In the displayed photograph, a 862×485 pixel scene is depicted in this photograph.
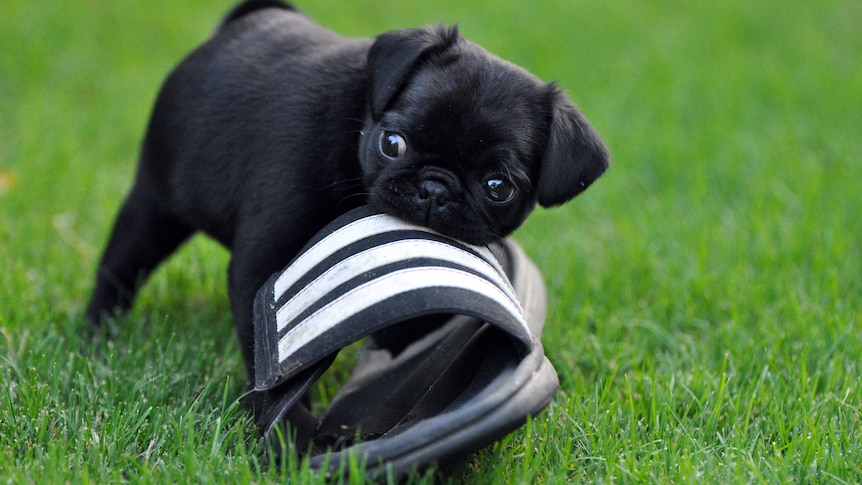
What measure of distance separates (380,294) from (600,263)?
2253 millimetres

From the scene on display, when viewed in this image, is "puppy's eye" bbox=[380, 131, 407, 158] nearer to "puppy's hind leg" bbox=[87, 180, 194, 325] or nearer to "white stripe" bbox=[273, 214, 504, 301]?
"white stripe" bbox=[273, 214, 504, 301]

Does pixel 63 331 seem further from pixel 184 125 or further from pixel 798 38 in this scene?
pixel 798 38

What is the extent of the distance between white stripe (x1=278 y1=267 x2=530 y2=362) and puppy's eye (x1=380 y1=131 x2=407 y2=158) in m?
0.51

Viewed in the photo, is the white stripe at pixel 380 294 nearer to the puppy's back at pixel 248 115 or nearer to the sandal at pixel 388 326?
the sandal at pixel 388 326

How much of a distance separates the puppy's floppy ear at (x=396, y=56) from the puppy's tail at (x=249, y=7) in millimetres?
933

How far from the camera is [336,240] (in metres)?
2.72

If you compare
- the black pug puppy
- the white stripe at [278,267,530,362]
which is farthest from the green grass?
the black pug puppy

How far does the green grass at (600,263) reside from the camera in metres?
2.77

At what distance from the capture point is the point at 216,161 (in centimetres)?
337

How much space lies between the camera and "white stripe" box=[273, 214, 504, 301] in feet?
8.88

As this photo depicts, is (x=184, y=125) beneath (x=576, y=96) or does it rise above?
above

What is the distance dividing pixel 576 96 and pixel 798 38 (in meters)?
2.67

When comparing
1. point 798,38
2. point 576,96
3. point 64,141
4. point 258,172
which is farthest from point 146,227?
point 798,38

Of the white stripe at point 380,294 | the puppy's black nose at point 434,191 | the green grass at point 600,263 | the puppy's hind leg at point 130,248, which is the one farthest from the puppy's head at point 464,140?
Result: the puppy's hind leg at point 130,248
